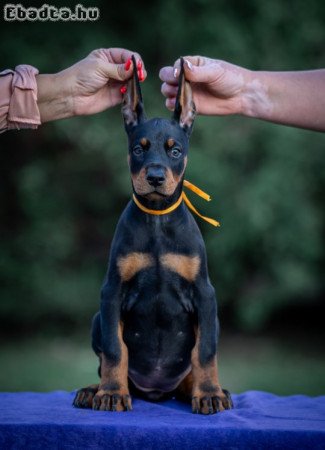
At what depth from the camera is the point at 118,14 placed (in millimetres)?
11266

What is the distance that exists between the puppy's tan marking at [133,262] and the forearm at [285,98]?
49.5 inches

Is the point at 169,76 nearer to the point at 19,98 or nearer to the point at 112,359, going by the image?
the point at 19,98

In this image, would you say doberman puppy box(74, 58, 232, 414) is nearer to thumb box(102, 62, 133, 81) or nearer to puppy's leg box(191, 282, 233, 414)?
puppy's leg box(191, 282, 233, 414)

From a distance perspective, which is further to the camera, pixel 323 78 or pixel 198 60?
pixel 323 78

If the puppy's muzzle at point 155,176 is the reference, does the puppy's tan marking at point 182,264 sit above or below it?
below

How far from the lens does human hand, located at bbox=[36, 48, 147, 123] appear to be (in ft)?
12.9

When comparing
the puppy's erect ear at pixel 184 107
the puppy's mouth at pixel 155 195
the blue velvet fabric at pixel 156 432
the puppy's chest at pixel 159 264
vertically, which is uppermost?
the puppy's erect ear at pixel 184 107

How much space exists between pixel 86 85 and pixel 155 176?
988 millimetres

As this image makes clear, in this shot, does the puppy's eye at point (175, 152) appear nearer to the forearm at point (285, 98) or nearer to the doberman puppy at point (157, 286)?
the doberman puppy at point (157, 286)

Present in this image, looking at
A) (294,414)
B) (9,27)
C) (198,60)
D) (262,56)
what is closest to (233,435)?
(294,414)

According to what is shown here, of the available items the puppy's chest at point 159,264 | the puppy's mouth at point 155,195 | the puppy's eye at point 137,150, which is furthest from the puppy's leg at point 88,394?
the puppy's eye at point 137,150

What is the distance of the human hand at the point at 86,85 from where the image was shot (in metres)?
3.93

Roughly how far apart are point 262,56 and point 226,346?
13.8ft

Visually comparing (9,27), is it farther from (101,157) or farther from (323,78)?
(323,78)
